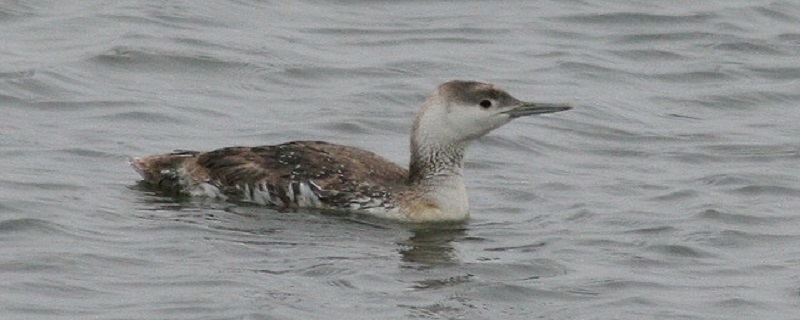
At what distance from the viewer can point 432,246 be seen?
14.4 meters

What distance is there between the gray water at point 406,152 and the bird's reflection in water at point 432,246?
0.02 meters

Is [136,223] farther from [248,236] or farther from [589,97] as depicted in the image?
[589,97]

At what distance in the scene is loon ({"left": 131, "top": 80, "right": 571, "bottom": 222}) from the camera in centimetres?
1485

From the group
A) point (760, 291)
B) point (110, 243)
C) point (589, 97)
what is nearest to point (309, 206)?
point (110, 243)

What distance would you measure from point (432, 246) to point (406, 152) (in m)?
2.91

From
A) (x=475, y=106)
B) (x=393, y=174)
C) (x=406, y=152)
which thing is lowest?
(x=406, y=152)

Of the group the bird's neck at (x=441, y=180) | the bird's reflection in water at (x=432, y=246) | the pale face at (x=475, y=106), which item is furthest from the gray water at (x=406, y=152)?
the pale face at (x=475, y=106)

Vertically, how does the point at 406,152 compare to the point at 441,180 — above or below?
below

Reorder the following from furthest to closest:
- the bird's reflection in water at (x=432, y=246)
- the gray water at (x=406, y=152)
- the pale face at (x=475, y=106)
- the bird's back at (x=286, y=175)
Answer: the bird's back at (x=286, y=175)
the pale face at (x=475, y=106)
the bird's reflection in water at (x=432, y=246)
the gray water at (x=406, y=152)

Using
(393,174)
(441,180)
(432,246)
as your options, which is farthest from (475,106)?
(432,246)

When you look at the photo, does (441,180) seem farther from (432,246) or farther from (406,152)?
(406,152)

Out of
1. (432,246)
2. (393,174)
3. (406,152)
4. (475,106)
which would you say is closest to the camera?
(432,246)

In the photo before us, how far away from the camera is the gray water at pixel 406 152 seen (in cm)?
1284

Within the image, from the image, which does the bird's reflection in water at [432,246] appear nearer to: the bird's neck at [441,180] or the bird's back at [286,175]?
the bird's neck at [441,180]
